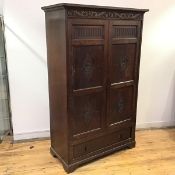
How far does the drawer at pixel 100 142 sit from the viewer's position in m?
2.38

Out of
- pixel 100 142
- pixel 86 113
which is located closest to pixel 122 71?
pixel 86 113

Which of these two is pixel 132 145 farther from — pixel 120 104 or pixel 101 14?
pixel 101 14

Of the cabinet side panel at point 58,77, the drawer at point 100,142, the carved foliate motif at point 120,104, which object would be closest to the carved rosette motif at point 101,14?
the cabinet side panel at point 58,77

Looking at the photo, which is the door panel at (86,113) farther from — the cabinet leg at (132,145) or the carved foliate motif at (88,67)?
the cabinet leg at (132,145)

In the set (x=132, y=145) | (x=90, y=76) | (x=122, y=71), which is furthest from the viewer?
(x=132, y=145)

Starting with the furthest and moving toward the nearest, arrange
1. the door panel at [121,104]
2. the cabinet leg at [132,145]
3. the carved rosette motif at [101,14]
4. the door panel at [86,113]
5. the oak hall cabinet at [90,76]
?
the cabinet leg at [132,145] → the door panel at [121,104] → the door panel at [86,113] → the oak hall cabinet at [90,76] → the carved rosette motif at [101,14]

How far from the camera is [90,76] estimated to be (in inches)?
87.4

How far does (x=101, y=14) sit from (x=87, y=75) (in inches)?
23.6

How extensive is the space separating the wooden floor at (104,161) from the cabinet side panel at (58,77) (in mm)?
230

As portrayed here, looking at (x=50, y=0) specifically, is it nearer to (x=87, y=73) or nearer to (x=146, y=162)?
(x=87, y=73)

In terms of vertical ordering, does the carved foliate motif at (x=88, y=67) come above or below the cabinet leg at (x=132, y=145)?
above

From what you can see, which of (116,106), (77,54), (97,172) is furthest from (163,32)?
(97,172)

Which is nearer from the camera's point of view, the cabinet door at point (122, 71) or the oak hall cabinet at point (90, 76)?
the oak hall cabinet at point (90, 76)

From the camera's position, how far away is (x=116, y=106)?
2.53 metres
